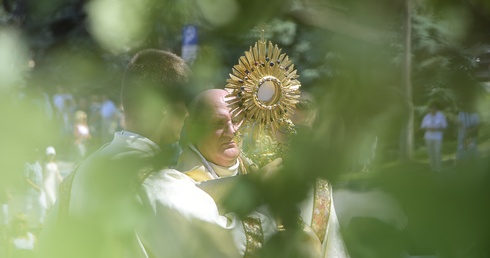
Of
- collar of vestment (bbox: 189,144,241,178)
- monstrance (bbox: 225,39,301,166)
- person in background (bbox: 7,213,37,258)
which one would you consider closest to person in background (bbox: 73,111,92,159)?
person in background (bbox: 7,213,37,258)

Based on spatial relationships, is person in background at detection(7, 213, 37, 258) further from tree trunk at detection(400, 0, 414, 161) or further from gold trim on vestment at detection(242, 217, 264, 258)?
tree trunk at detection(400, 0, 414, 161)

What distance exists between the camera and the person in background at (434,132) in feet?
1.94

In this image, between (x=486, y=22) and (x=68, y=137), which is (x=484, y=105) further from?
(x=68, y=137)

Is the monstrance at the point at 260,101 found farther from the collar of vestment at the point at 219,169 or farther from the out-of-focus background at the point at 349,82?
the out-of-focus background at the point at 349,82

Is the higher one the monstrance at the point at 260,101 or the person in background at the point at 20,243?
the monstrance at the point at 260,101

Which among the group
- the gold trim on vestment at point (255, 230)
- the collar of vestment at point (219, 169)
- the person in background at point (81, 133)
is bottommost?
the collar of vestment at point (219, 169)

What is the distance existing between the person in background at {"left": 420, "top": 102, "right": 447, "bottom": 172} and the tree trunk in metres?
0.02

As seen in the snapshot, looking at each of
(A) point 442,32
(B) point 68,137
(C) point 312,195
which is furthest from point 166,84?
(A) point 442,32

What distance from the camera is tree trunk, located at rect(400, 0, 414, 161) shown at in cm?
58

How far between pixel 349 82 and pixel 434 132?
0.36ft

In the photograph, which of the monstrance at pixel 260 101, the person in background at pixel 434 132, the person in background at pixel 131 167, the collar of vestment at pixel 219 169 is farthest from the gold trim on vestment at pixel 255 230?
the collar of vestment at pixel 219 169

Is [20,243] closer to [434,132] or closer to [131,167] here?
[131,167]

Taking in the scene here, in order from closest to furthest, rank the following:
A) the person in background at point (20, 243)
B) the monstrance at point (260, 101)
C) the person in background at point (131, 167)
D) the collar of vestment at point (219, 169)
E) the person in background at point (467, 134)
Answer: the person in background at point (467, 134) < the person in background at point (131, 167) < the person in background at point (20, 243) < the monstrance at point (260, 101) < the collar of vestment at point (219, 169)

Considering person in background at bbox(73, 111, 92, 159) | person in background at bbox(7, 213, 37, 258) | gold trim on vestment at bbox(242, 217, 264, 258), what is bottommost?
person in background at bbox(7, 213, 37, 258)
